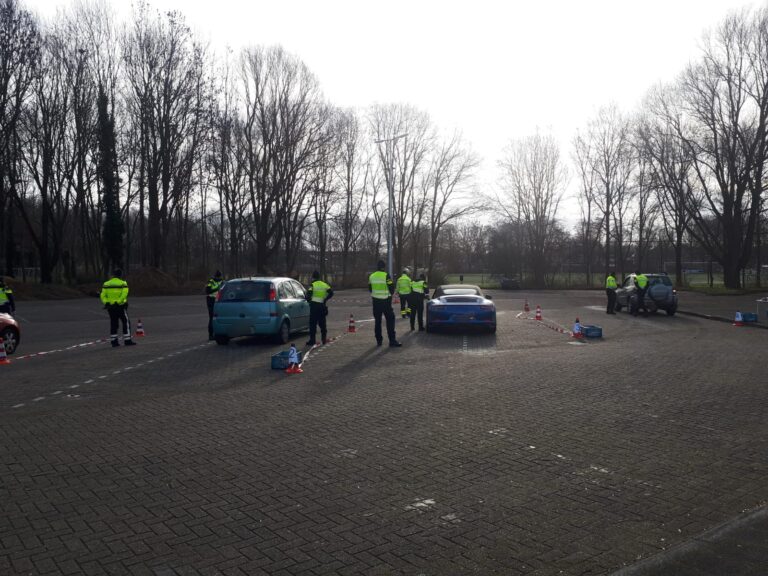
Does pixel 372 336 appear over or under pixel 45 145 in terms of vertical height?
under

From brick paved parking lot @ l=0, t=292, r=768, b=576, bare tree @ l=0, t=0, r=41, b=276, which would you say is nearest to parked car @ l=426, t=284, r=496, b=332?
brick paved parking lot @ l=0, t=292, r=768, b=576

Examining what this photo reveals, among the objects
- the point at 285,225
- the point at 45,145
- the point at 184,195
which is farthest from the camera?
the point at 285,225

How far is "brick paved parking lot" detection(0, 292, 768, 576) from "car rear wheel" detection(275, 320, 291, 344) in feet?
11.5

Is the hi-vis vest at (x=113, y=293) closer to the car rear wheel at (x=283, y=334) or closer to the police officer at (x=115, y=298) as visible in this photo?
the police officer at (x=115, y=298)

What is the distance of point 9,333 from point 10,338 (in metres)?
0.11

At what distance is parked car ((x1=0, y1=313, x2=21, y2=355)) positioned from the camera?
13.6 meters

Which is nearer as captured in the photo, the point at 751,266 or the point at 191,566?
the point at 191,566

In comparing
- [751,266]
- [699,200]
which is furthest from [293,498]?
[751,266]

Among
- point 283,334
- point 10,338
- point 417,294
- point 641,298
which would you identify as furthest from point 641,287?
point 10,338

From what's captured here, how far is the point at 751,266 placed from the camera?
2222 inches

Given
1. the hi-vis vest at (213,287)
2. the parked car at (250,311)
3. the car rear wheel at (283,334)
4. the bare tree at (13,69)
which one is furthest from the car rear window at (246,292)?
the bare tree at (13,69)

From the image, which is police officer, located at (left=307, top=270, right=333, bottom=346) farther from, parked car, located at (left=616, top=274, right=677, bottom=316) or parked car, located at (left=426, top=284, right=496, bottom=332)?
parked car, located at (left=616, top=274, right=677, bottom=316)

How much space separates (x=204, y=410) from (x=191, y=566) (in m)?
4.29

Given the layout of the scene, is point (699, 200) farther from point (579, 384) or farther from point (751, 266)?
point (579, 384)
